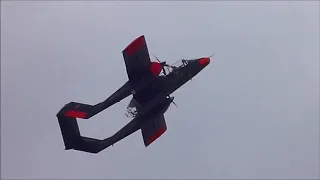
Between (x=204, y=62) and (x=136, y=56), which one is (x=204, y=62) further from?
(x=136, y=56)

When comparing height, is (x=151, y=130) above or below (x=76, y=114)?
below

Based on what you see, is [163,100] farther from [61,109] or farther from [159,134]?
[61,109]

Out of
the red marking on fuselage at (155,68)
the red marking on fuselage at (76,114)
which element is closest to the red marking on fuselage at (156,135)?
the red marking on fuselage at (155,68)

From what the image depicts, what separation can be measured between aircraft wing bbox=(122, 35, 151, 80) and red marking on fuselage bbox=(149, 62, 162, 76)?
0.63 metres

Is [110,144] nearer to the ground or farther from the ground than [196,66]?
nearer to the ground

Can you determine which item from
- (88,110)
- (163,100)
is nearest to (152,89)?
(163,100)

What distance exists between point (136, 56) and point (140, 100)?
5931 millimetres

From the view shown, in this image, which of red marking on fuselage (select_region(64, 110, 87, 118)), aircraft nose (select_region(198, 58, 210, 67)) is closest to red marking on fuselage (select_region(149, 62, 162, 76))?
aircraft nose (select_region(198, 58, 210, 67))

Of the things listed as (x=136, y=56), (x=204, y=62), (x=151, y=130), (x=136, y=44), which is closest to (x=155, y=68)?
(x=136, y=56)

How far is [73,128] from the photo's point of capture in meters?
97.2

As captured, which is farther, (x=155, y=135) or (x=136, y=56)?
(x=155, y=135)

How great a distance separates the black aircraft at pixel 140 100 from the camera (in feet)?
307

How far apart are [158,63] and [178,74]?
3.36m

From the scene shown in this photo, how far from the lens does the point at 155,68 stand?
93188mm
